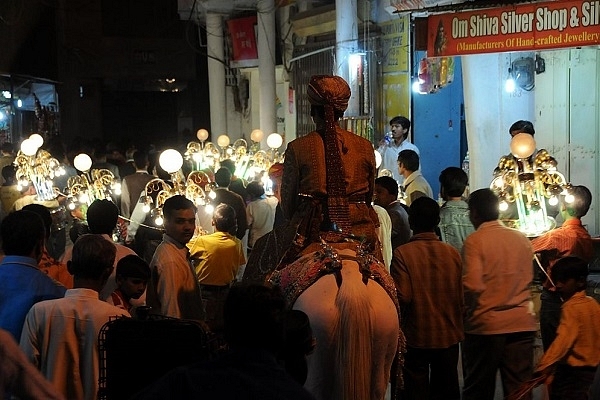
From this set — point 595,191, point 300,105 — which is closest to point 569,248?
point 595,191

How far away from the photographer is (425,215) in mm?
6277

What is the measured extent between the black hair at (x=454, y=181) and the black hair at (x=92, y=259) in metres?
4.09

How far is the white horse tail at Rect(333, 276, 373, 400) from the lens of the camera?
5121 mm


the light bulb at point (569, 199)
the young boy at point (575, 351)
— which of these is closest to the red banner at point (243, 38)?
the light bulb at point (569, 199)

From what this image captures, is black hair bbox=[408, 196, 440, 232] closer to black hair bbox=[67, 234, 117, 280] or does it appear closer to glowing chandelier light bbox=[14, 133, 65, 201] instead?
black hair bbox=[67, 234, 117, 280]

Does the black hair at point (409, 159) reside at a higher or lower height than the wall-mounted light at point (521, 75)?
lower

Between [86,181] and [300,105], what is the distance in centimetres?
1179

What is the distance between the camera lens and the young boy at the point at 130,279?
5730mm

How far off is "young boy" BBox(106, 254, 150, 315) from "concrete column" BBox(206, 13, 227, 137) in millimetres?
19125

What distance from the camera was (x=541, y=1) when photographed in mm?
10375

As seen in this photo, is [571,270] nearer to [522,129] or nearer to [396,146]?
[522,129]

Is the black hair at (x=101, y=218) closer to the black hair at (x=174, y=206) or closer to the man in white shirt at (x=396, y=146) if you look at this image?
Result: the black hair at (x=174, y=206)

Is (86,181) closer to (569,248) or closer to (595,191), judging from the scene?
(569,248)

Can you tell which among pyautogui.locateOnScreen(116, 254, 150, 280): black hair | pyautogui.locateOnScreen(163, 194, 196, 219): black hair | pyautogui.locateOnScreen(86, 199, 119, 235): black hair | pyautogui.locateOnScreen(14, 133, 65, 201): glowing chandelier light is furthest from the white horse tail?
pyautogui.locateOnScreen(14, 133, 65, 201): glowing chandelier light
